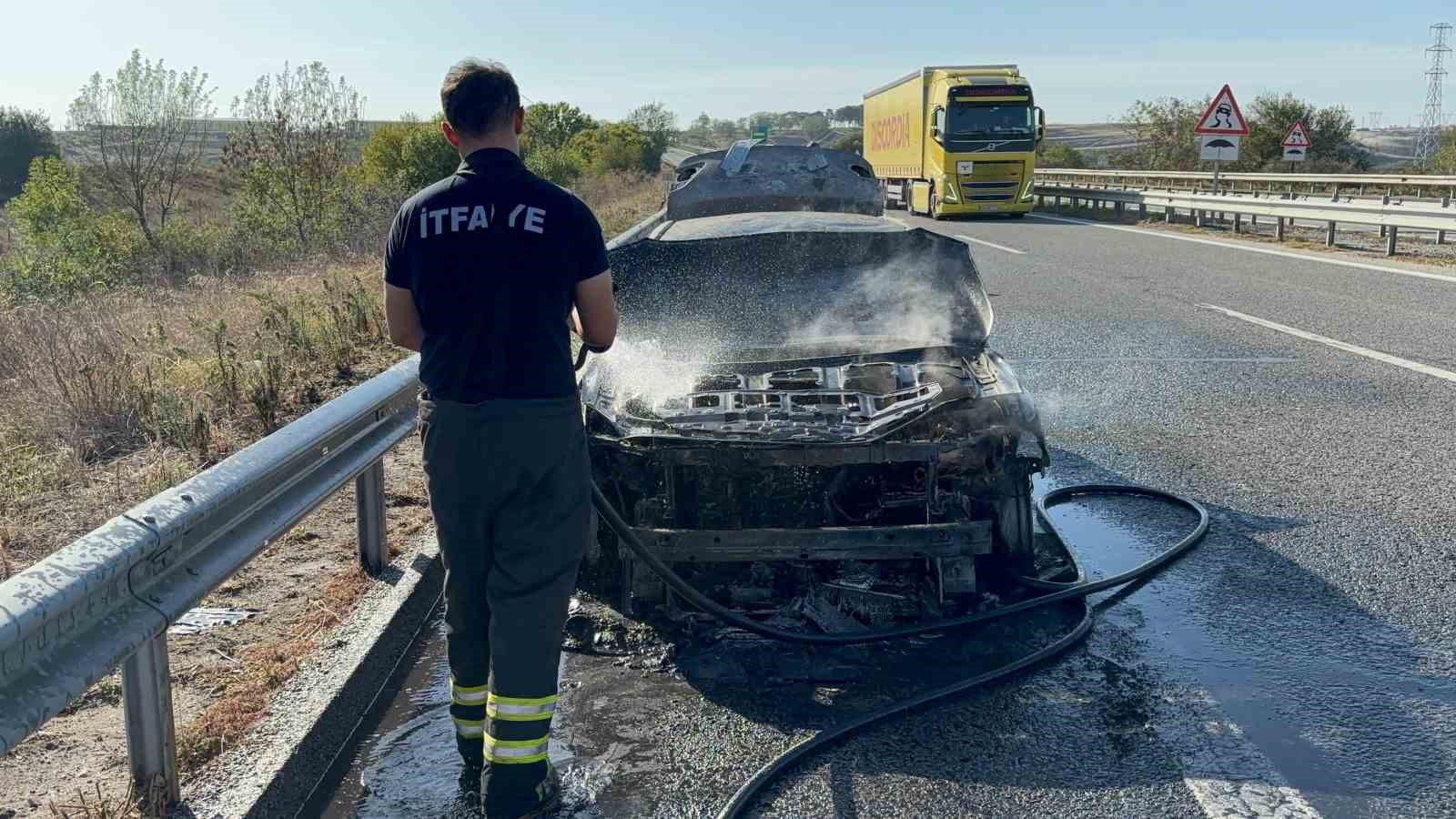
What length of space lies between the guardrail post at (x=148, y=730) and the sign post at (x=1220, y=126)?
79.1 ft

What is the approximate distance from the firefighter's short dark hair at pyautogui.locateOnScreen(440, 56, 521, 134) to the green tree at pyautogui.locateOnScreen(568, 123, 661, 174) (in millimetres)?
52982

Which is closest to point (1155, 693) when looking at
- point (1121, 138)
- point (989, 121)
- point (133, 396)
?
point (133, 396)

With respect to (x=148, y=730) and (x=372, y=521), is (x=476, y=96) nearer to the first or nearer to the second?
(x=148, y=730)

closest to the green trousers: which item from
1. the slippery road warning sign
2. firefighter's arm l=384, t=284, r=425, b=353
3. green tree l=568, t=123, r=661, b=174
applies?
firefighter's arm l=384, t=284, r=425, b=353

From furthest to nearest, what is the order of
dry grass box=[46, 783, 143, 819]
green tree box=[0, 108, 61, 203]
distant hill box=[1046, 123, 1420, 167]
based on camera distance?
distant hill box=[1046, 123, 1420, 167] < green tree box=[0, 108, 61, 203] < dry grass box=[46, 783, 143, 819]

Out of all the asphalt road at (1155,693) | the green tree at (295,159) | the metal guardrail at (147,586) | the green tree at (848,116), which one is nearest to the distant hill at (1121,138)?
the green tree at (848,116)

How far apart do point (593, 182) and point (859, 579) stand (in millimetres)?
42897

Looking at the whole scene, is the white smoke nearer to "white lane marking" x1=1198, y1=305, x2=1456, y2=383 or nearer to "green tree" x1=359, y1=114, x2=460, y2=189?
"white lane marking" x1=1198, y1=305, x2=1456, y2=383

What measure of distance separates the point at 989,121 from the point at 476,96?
2738cm

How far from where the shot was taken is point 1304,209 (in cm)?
1925

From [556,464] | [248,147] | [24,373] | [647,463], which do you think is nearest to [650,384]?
[647,463]

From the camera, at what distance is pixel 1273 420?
7281mm

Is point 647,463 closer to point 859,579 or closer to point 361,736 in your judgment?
point 859,579

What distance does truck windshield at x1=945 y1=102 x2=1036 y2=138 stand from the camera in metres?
28.5
